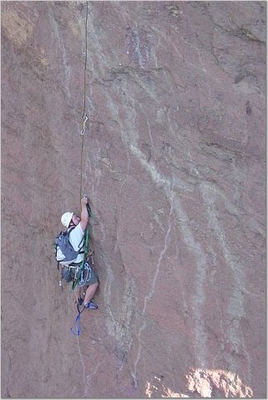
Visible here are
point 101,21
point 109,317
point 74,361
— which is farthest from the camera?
point 74,361

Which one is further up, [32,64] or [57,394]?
[32,64]

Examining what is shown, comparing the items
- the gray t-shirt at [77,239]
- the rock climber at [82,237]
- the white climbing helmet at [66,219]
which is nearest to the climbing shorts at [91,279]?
the rock climber at [82,237]

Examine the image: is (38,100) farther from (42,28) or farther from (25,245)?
(25,245)

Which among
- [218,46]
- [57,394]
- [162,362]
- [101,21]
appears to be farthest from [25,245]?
[218,46]

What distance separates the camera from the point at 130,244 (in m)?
5.38

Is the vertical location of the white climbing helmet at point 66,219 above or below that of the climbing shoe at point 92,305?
above

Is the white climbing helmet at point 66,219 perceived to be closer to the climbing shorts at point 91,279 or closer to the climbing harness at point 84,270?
the climbing harness at point 84,270

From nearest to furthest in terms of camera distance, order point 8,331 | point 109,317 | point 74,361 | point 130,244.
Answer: point 130,244 → point 109,317 → point 74,361 → point 8,331

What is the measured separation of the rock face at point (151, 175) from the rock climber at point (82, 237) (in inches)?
3.3

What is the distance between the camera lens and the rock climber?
5.46 m

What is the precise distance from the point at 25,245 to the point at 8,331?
1.12 meters

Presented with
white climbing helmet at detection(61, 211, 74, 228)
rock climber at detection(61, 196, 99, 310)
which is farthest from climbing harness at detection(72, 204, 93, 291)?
white climbing helmet at detection(61, 211, 74, 228)

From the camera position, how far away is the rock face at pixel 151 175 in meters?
4.67

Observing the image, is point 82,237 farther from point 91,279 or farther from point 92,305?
point 92,305
